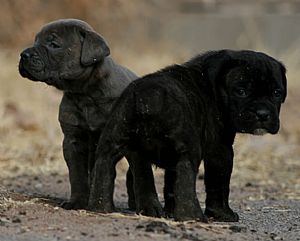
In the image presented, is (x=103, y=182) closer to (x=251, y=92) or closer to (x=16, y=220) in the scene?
(x=16, y=220)

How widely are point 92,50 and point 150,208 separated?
134 cm

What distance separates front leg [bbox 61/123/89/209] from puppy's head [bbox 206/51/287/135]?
123cm

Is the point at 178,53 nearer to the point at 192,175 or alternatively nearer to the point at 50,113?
the point at 50,113

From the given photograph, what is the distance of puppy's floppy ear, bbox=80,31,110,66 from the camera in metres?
8.07

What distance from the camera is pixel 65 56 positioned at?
26.6 feet

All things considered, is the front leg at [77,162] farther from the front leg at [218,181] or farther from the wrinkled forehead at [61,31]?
the front leg at [218,181]

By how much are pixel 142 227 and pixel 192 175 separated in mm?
608

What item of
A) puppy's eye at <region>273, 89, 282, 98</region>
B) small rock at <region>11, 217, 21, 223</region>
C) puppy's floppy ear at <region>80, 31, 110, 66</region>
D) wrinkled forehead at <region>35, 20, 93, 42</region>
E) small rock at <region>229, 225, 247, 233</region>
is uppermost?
wrinkled forehead at <region>35, 20, 93, 42</region>

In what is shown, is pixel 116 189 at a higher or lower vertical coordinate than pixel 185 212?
higher

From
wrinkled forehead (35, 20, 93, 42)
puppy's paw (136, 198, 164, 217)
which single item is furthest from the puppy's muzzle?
puppy's paw (136, 198, 164, 217)

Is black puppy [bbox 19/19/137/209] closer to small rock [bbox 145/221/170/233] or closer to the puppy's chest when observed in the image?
the puppy's chest

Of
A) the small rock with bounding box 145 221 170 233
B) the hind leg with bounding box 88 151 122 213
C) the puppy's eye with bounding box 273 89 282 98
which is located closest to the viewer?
the small rock with bounding box 145 221 170 233

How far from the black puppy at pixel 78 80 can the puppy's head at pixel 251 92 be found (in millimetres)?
945

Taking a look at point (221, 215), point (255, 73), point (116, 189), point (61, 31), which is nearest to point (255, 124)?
point (255, 73)
